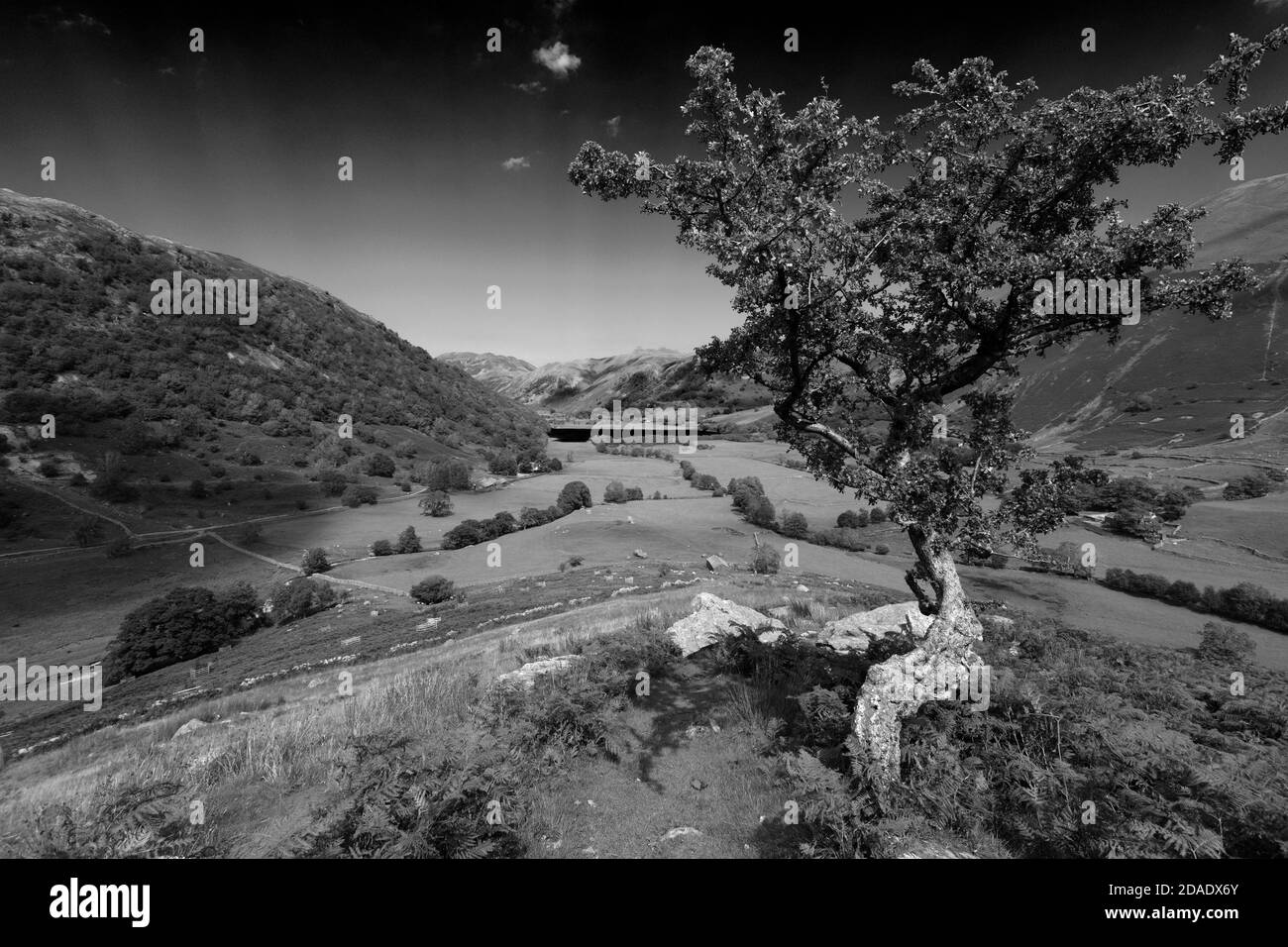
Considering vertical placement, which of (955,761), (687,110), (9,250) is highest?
(9,250)

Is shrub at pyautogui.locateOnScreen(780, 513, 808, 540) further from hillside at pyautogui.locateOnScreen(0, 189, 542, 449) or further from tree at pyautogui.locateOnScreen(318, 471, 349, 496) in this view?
hillside at pyautogui.locateOnScreen(0, 189, 542, 449)

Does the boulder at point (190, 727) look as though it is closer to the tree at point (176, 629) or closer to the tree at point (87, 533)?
the tree at point (176, 629)

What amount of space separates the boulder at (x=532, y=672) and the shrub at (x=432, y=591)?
101 ft

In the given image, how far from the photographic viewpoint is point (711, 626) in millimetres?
15008

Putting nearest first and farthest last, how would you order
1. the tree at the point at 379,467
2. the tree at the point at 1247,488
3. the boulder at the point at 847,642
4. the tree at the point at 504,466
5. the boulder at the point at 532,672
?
the boulder at the point at 532,672 < the boulder at the point at 847,642 < the tree at the point at 1247,488 < the tree at the point at 379,467 < the tree at the point at 504,466

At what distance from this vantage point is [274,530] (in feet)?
228

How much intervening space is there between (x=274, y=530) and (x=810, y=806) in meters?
85.1

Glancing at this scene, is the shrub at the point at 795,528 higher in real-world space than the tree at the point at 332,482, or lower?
lower

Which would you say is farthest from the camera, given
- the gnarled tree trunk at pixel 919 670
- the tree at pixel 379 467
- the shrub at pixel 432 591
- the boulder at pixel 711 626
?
the tree at pixel 379 467

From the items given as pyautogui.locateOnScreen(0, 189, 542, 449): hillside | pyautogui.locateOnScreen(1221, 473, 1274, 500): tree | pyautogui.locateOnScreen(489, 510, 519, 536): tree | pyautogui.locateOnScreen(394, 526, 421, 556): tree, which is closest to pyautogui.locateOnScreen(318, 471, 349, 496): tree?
pyautogui.locateOnScreen(0, 189, 542, 449): hillside

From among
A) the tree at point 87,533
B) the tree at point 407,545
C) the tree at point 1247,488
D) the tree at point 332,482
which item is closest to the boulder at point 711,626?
the tree at point 407,545

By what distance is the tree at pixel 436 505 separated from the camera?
263 ft

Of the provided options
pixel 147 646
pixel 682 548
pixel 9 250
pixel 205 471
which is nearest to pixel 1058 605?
pixel 682 548
